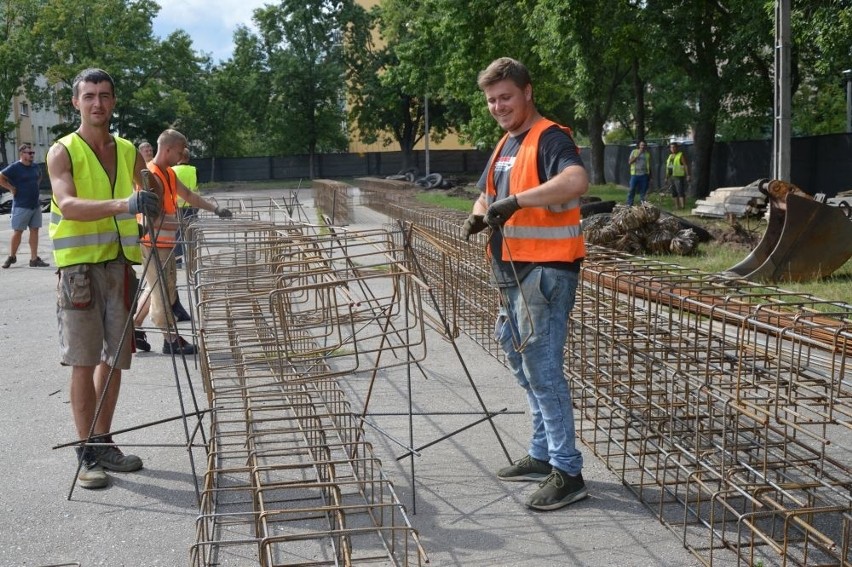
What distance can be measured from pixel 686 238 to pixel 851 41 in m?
5.12

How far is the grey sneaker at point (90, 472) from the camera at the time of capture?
5.25 meters

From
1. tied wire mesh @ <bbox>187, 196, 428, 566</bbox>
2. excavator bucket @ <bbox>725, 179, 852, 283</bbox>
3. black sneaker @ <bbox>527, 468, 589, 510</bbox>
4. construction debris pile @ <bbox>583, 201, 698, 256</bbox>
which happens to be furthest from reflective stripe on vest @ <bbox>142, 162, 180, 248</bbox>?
construction debris pile @ <bbox>583, 201, 698, 256</bbox>

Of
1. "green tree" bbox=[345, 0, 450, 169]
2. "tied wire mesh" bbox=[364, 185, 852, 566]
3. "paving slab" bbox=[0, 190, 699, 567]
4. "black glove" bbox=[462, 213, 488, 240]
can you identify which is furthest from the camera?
"green tree" bbox=[345, 0, 450, 169]

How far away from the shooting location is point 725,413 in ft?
15.1

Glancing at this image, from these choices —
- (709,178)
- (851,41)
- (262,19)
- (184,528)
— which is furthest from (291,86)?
(184,528)

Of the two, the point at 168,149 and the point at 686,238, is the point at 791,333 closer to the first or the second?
the point at 168,149

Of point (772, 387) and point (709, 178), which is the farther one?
point (709, 178)

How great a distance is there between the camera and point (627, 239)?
46.9 ft

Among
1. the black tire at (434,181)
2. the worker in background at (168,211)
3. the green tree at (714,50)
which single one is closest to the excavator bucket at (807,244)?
the worker in background at (168,211)

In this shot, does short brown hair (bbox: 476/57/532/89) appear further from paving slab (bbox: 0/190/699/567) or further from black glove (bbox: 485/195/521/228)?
paving slab (bbox: 0/190/699/567)

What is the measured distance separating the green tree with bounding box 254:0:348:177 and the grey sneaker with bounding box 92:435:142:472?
5712 cm

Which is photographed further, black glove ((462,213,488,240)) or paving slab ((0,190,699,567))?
black glove ((462,213,488,240))

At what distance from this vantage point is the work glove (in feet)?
15.7

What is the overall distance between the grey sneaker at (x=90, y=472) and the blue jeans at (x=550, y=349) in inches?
87.9
